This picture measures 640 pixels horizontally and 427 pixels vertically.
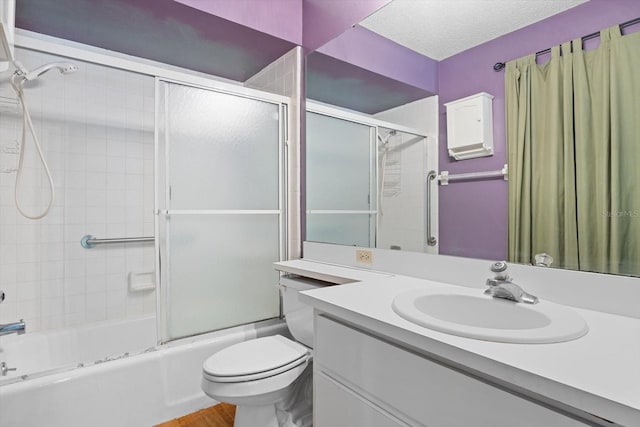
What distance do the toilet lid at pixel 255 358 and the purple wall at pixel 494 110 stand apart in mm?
761

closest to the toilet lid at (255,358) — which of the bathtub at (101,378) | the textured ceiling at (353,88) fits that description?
the bathtub at (101,378)

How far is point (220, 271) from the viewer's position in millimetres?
1903

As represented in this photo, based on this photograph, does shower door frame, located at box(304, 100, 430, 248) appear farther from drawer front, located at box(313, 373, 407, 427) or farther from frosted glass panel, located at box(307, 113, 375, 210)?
drawer front, located at box(313, 373, 407, 427)

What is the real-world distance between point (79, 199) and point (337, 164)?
1675 millimetres

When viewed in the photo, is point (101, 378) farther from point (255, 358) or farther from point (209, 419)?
point (255, 358)

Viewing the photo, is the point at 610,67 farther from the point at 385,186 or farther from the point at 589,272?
the point at 385,186

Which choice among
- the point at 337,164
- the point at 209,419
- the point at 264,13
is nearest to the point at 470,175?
the point at 337,164

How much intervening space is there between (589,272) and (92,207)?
2.59m

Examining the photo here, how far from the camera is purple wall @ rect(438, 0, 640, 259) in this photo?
1.00 m

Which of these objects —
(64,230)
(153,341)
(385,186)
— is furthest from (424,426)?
(64,230)

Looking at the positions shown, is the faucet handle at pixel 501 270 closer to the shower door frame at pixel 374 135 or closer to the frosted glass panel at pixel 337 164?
the shower door frame at pixel 374 135

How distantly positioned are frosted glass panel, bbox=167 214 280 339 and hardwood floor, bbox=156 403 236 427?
0.41 m

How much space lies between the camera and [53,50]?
57.9 inches

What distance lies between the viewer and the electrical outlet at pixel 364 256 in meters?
1.62
